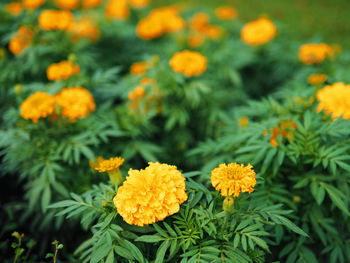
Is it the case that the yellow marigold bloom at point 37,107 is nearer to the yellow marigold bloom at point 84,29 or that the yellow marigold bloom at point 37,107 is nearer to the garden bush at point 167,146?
the garden bush at point 167,146

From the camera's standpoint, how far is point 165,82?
10.6 feet

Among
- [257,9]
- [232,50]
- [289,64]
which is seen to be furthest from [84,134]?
[257,9]

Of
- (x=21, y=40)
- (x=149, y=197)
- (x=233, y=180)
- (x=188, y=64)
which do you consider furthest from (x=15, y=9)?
(x=233, y=180)

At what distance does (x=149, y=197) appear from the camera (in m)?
1.64

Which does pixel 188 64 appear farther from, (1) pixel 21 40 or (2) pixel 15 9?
(2) pixel 15 9

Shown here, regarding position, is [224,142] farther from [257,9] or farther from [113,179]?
[257,9]

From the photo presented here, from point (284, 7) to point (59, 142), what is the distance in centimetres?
676

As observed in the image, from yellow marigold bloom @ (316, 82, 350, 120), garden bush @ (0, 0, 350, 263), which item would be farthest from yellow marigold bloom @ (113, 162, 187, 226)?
yellow marigold bloom @ (316, 82, 350, 120)

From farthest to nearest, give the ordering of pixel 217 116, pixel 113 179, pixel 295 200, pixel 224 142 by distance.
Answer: pixel 217 116
pixel 224 142
pixel 295 200
pixel 113 179

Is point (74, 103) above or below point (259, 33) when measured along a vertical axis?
above

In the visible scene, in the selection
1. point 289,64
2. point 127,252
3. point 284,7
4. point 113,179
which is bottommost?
point 284,7

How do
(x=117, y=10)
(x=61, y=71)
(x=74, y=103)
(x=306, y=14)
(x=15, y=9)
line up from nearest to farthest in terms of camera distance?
(x=74, y=103)
(x=61, y=71)
(x=15, y=9)
(x=117, y=10)
(x=306, y=14)

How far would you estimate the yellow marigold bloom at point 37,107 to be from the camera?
250cm

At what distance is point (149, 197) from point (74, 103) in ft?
4.64
